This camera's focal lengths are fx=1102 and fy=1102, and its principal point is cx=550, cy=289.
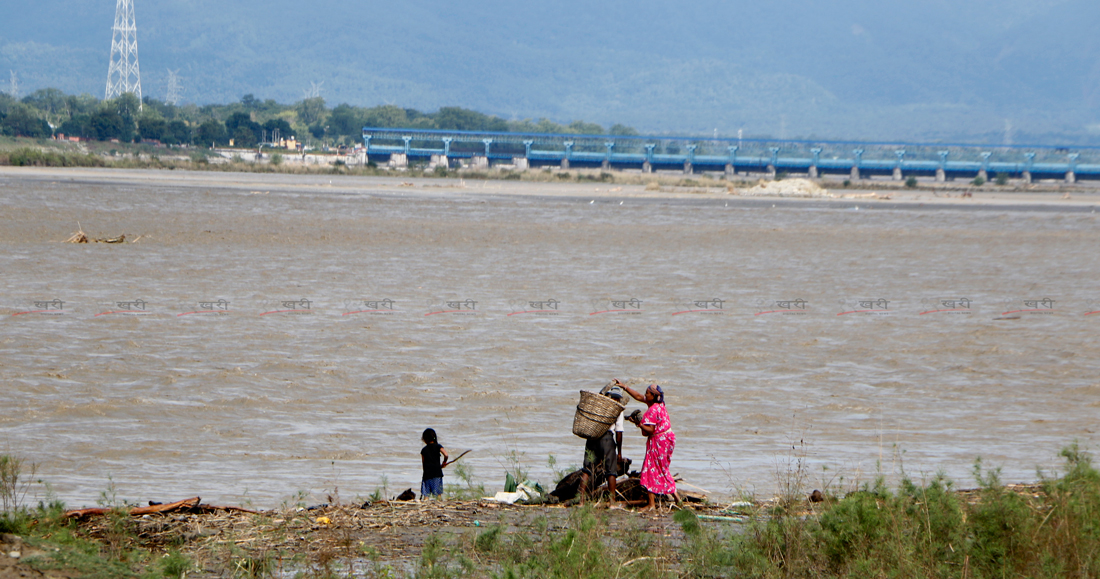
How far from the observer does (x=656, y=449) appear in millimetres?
8406

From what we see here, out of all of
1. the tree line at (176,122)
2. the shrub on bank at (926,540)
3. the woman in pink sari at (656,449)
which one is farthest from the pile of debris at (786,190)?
the tree line at (176,122)

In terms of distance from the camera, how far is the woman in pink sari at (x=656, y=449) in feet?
27.7

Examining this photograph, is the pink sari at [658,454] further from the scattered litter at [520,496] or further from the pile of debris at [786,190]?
the pile of debris at [786,190]

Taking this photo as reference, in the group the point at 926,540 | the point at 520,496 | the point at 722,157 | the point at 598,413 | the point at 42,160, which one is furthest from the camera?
the point at 722,157

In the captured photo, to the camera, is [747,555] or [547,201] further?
[547,201]

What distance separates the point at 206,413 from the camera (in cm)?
1232

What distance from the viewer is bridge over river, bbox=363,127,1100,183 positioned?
11019 cm

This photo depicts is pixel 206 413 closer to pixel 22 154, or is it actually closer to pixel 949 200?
pixel 949 200

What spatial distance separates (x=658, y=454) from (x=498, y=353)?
8287 mm

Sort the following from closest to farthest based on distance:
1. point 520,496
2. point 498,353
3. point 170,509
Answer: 1. point 170,509
2. point 520,496
3. point 498,353

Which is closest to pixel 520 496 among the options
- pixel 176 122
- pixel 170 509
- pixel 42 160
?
pixel 170 509

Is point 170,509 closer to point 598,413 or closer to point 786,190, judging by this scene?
point 598,413

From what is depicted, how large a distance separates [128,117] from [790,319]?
128 meters

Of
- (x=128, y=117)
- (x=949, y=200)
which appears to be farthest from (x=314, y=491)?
(x=128, y=117)
